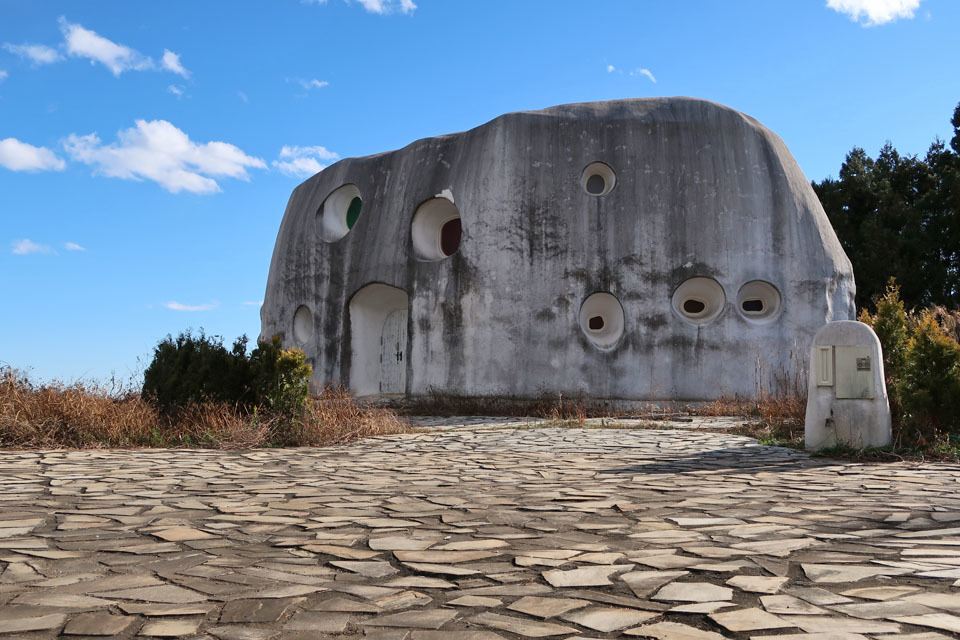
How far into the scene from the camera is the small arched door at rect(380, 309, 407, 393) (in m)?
17.6

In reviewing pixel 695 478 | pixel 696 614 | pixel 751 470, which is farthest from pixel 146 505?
pixel 751 470

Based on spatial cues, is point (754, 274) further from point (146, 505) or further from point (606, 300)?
point (146, 505)

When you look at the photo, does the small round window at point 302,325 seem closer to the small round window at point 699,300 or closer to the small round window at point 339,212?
the small round window at point 339,212

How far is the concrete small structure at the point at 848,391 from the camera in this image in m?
8.24

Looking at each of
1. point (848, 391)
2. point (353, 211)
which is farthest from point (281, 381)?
point (353, 211)

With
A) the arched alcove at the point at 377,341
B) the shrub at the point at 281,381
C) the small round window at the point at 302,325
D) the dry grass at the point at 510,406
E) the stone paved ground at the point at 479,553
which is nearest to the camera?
the stone paved ground at the point at 479,553

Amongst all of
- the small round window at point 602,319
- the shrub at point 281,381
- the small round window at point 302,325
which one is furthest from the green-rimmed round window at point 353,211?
the shrub at point 281,381

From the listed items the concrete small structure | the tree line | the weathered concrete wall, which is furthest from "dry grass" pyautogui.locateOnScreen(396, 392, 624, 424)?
the tree line

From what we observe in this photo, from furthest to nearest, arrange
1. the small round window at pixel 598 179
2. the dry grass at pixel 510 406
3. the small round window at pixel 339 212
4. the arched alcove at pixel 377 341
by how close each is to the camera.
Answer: the small round window at pixel 339 212 → the arched alcove at pixel 377 341 → the small round window at pixel 598 179 → the dry grass at pixel 510 406

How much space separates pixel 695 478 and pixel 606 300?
963 centimetres

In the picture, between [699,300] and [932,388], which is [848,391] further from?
[699,300]

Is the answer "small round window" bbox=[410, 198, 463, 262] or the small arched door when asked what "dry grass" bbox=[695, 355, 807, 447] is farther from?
the small arched door

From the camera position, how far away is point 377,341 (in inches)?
706

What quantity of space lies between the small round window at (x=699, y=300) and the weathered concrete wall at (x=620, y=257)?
0.25m
